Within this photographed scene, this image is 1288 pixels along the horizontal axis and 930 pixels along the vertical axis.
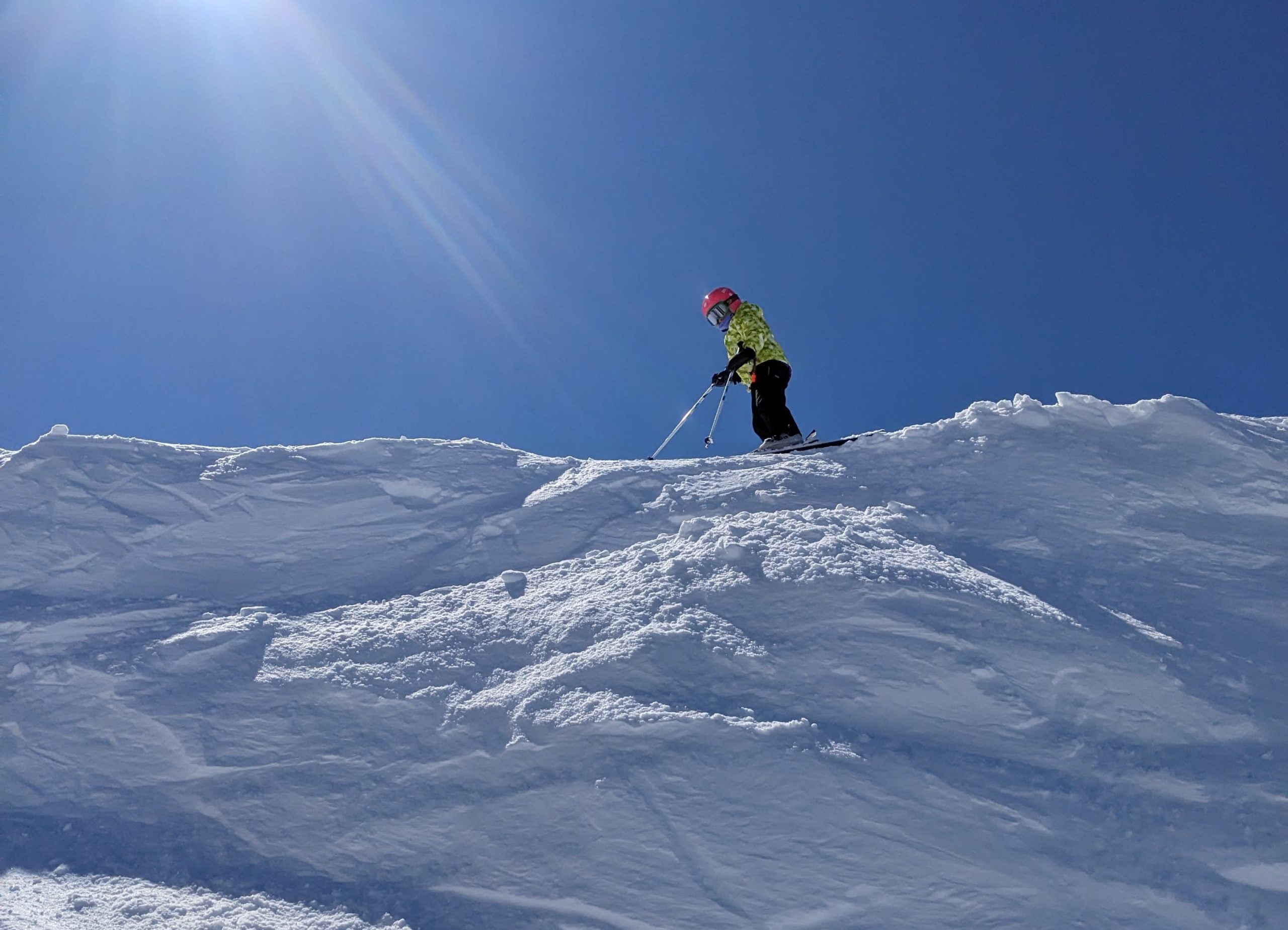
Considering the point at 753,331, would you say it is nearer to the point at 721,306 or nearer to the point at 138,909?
the point at 721,306

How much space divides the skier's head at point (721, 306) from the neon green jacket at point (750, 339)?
0.27 feet

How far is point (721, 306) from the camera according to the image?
948 cm

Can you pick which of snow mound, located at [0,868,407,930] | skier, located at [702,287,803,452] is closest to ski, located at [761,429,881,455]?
skier, located at [702,287,803,452]

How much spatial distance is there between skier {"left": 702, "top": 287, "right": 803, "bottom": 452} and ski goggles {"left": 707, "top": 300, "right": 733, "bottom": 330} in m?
0.02

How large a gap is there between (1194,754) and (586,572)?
3.38 m

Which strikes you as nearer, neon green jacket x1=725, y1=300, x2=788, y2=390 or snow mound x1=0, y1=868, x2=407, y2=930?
snow mound x1=0, y1=868, x2=407, y2=930

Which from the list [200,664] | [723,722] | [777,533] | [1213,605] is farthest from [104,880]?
[1213,605]

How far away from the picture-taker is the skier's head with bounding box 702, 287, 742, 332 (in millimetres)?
9453

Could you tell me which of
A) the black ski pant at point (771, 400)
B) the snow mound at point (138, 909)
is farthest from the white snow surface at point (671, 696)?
the black ski pant at point (771, 400)

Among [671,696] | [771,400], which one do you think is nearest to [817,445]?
[771,400]

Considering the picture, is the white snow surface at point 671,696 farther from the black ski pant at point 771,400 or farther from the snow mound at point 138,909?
the black ski pant at point 771,400

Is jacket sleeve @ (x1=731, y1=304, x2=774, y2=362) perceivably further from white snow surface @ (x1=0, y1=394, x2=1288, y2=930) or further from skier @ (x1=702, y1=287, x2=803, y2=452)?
white snow surface @ (x1=0, y1=394, x2=1288, y2=930)

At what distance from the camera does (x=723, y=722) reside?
4.03 m

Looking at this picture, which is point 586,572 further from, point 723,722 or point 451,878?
point 451,878
